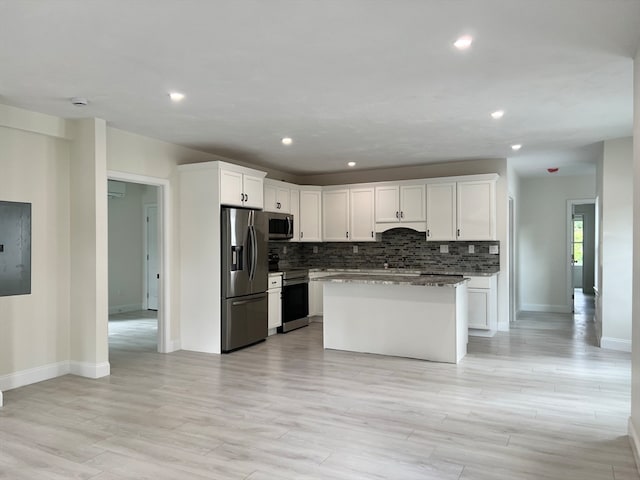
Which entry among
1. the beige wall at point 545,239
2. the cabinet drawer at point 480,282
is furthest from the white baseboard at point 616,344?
the beige wall at point 545,239

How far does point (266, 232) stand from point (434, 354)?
272 cm

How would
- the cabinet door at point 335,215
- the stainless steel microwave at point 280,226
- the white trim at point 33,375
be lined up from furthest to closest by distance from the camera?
the cabinet door at point 335,215 → the stainless steel microwave at point 280,226 → the white trim at point 33,375

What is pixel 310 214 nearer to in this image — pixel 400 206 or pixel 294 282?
pixel 294 282

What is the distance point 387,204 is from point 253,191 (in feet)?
7.97

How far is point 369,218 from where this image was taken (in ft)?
25.9

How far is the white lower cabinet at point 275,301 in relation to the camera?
22.0 ft

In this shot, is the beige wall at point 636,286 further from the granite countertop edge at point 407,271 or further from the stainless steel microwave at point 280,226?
the stainless steel microwave at point 280,226

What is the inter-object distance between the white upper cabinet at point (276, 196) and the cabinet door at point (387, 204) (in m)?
1.50

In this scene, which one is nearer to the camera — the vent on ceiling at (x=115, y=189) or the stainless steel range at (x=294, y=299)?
the stainless steel range at (x=294, y=299)

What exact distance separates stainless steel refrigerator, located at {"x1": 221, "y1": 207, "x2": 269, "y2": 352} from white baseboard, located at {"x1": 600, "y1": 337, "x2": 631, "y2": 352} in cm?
434

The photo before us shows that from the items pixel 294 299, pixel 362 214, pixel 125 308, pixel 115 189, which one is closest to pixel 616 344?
pixel 362 214

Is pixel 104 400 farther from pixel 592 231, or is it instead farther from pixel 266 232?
pixel 592 231

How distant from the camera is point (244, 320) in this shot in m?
6.02

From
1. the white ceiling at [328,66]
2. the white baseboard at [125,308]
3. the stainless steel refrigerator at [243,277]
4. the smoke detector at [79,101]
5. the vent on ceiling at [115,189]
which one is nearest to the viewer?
the white ceiling at [328,66]
